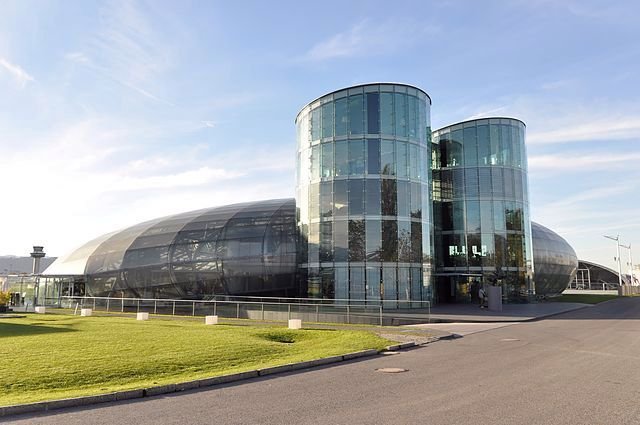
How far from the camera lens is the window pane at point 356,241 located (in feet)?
110

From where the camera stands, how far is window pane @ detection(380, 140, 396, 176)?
34.4 metres

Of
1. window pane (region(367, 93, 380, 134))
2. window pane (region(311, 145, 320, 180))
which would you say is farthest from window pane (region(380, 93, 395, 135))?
window pane (region(311, 145, 320, 180))

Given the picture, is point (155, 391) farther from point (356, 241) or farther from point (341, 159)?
point (341, 159)

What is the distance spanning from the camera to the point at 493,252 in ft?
131

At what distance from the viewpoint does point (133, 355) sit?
12.8 meters

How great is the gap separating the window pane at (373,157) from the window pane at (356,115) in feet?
4.29

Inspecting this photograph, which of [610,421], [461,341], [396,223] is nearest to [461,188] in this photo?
[396,223]

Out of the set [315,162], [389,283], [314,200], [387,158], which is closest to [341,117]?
[315,162]

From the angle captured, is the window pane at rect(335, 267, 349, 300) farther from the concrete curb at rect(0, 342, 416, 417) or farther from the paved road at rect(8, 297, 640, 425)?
the concrete curb at rect(0, 342, 416, 417)

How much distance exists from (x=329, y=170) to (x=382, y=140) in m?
4.45

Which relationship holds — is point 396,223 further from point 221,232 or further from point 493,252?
point 221,232

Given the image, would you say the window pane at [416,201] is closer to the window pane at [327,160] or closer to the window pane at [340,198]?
the window pane at [340,198]

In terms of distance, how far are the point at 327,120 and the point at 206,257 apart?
14963mm

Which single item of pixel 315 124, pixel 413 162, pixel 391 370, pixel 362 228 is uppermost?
pixel 315 124
